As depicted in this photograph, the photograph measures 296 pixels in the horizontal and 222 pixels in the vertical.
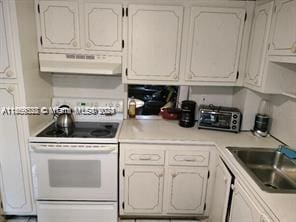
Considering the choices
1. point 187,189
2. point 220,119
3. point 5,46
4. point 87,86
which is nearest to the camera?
point 5,46

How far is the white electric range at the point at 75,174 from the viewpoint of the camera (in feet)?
6.19

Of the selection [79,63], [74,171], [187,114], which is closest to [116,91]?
[79,63]

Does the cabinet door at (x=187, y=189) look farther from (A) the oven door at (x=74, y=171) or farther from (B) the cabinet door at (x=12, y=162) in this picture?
(B) the cabinet door at (x=12, y=162)

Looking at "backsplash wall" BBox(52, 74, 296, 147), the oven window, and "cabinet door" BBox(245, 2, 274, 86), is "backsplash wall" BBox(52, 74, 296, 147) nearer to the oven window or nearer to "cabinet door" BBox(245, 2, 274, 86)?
"cabinet door" BBox(245, 2, 274, 86)

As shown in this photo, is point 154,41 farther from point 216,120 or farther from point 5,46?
point 5,46

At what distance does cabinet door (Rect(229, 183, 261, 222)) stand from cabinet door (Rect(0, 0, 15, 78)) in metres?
1.90

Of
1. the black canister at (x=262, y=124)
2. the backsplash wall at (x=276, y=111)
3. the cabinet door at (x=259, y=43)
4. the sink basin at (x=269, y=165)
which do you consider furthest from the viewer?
the black canister at (x=262, y=124)

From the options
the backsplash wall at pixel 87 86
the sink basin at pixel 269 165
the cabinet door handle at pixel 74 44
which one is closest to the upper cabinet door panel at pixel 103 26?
the cabinet door handle at pixel 74 44

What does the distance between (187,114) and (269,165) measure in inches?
33.4

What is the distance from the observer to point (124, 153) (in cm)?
196

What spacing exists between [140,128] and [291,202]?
1376 mm

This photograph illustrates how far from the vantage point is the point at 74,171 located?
6.39ft

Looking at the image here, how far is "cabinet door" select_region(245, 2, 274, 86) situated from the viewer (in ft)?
5.68

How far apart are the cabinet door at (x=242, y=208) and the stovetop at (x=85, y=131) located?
110 centimetres
